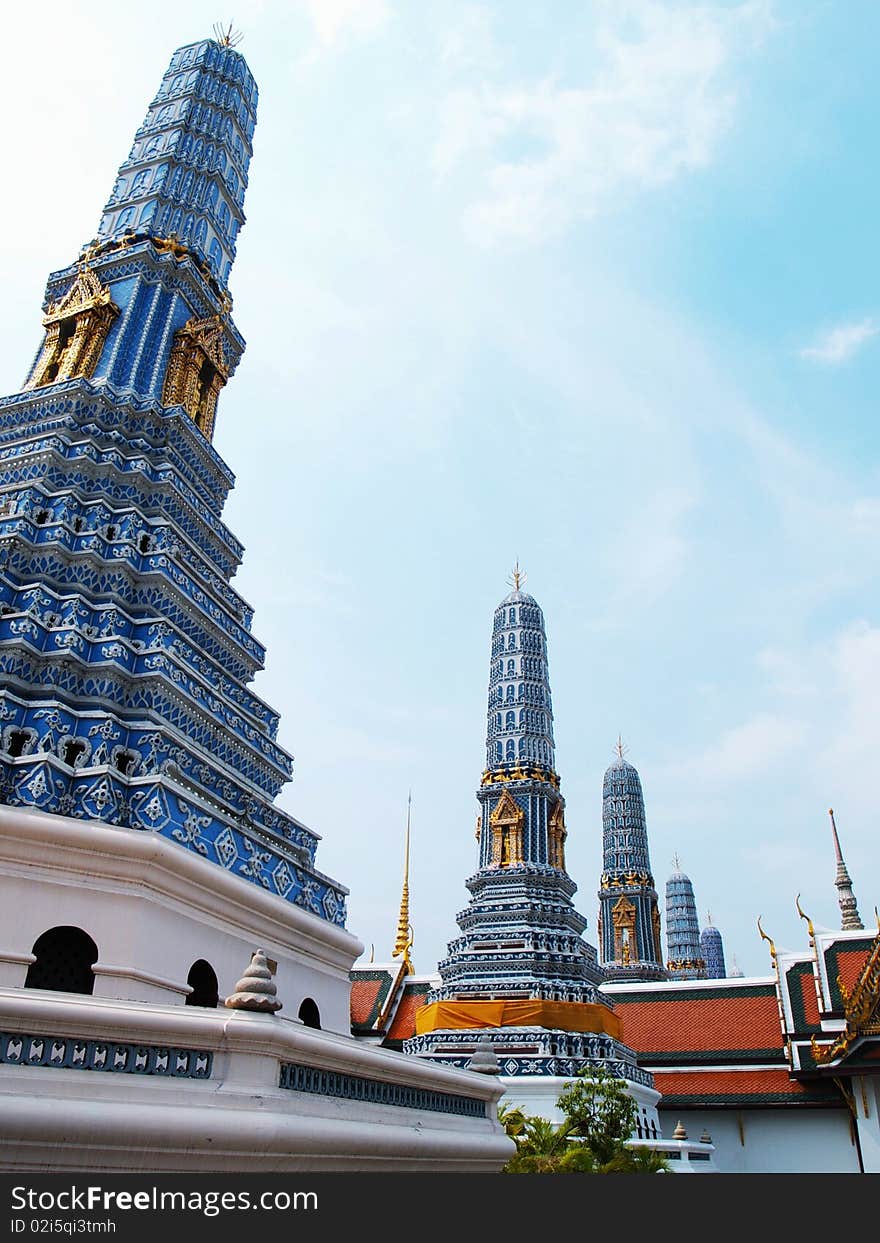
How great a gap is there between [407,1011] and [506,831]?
7.59m

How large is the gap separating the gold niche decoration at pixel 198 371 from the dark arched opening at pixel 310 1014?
31.2 feet

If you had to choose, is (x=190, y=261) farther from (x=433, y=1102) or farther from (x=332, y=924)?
(x=433, y=1102)

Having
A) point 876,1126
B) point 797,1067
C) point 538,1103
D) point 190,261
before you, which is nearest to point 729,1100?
point 797,1067

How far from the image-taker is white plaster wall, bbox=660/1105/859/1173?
22797 mm

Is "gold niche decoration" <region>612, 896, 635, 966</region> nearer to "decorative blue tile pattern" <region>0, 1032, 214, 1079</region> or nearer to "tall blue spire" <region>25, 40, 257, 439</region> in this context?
"tall blue spire" <region>25, 40, 257, 439</region>

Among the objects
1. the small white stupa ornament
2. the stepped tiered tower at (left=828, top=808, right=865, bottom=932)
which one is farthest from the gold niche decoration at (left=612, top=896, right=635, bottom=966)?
the small white stupa ornament

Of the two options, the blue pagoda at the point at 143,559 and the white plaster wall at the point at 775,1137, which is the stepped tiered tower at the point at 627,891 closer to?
the white plaster wall at the point at 775,1137

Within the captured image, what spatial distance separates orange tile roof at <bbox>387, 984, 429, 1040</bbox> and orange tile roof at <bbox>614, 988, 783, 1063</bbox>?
5.98m

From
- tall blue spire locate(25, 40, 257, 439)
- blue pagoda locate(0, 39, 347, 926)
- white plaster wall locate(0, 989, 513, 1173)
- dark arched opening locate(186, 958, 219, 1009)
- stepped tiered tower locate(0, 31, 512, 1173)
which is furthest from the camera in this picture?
tall blue spire locate(25, 40, 257, 439)

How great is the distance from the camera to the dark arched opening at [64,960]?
27.6 ft

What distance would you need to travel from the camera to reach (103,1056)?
574 cm

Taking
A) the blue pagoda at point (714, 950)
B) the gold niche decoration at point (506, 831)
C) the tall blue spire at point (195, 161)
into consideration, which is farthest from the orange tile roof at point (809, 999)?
the blue pagoda at point (714, 950)

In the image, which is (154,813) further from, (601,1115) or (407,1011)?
(407,1011)

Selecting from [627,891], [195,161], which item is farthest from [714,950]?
[195,161]
